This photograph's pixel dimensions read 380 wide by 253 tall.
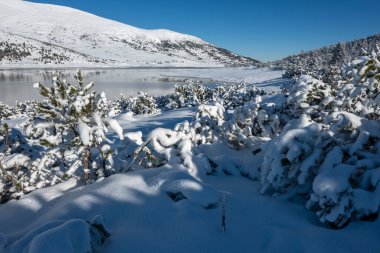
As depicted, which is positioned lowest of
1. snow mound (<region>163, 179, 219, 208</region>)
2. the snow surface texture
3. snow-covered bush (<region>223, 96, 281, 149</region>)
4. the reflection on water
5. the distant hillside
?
the reflection on water

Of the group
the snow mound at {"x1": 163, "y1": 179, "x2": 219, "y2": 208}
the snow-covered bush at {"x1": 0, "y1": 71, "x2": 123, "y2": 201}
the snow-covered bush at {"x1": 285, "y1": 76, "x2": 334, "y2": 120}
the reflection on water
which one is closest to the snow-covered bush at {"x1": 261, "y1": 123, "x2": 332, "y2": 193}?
the snow mound at {"x1": 163, "y1": 179, "x2": 219, "y2": 208}

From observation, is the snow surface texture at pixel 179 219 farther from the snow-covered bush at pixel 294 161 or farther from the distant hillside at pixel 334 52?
the distant hillside at pixel 334 52

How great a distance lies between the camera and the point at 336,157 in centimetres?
354

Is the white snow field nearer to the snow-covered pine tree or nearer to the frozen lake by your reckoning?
the snow-covered pine tree

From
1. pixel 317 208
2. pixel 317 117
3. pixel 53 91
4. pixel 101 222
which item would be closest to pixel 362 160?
pixel 317 208

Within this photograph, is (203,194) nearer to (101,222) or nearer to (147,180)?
(147,180)

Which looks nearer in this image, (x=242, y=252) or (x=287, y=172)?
(x=242, y=252)

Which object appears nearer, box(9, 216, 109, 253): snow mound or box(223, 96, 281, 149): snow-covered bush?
box(9, 216, 109, 253): snow mound

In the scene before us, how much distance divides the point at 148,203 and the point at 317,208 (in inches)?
71.5

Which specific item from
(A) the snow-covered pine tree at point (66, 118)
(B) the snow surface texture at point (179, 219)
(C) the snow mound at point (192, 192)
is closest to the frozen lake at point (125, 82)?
(A) the snow-covered pine tree at point (66, 118)

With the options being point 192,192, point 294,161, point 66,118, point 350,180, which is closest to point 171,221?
→ point 192,192

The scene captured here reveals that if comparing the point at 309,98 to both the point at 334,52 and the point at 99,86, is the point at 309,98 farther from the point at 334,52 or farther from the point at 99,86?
Result: the point at 334,52

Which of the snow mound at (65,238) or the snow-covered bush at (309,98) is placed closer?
the snow mound at (65,238)

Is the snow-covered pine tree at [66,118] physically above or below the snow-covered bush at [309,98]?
below
